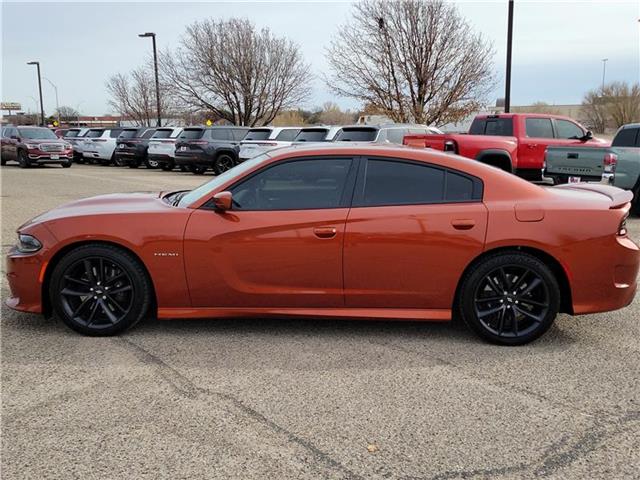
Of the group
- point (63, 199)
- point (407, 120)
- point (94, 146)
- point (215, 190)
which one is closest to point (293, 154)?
point (215, 190)

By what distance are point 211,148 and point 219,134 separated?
0.66 m

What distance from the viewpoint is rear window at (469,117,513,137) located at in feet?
46.0

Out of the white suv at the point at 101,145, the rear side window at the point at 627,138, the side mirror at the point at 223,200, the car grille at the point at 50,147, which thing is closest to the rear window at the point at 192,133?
the white suv at the point at 101,145

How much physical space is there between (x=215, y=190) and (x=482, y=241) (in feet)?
6.80

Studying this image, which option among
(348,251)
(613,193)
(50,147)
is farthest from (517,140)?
(50,147)

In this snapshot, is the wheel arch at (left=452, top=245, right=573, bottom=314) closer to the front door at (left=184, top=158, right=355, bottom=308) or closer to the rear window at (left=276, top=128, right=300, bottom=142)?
the front door at (left=184, top=158, right=355, bottom=308)

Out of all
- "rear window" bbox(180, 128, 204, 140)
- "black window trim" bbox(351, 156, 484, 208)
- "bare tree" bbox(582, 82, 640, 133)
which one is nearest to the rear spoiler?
"black window trim" bbox(351, 156, 484, 208)

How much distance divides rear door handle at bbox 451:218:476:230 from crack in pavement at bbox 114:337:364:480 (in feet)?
6.49

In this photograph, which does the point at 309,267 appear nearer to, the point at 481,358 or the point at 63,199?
the point at 481,358

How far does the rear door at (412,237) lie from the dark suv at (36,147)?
2316 cm

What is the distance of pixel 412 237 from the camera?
13.5ft

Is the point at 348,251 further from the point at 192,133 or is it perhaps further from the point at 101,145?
the point at 101,145

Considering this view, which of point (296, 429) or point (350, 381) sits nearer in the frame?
point (296, 429)

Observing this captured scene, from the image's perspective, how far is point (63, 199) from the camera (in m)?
12.9
